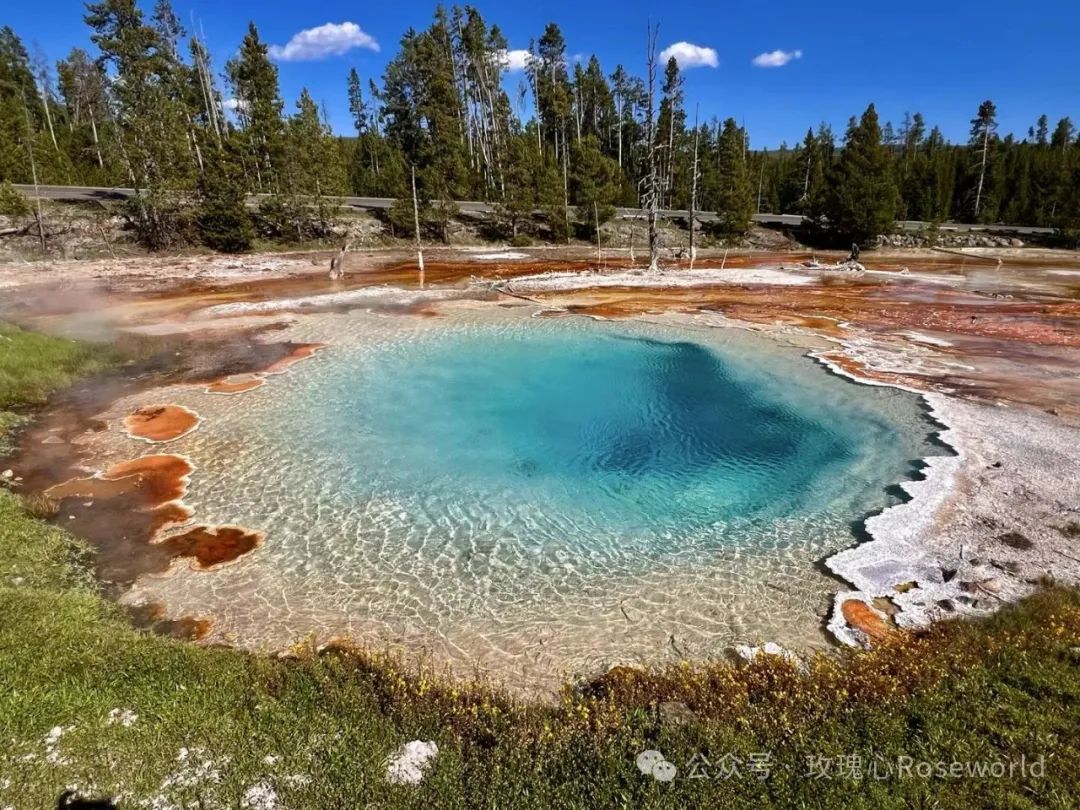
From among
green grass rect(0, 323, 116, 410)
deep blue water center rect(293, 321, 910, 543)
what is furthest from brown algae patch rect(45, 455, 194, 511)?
green grass rect(0, 323, 116, 410)

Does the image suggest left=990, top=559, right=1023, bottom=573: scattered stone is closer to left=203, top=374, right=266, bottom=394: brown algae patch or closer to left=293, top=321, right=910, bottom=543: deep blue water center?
left=293, top=321, right=910, bottom=543: deep blue water center

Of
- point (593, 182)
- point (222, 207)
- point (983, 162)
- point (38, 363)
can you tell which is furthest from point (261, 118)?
point (983, 162)

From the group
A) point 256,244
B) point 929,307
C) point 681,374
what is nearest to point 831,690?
point 681,374

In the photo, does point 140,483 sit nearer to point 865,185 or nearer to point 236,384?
point 236,384

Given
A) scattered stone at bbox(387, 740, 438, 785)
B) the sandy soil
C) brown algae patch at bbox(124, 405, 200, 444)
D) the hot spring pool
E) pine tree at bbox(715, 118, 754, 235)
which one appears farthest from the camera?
pine tree at bbox(715, 118, 754, 235)

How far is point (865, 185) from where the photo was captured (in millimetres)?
41969

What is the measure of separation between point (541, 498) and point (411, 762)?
203 inches

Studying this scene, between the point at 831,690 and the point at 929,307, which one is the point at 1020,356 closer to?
→ the point at 929,307

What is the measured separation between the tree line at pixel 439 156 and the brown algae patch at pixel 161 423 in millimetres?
23402

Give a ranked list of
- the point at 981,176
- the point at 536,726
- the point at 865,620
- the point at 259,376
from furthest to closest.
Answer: the point at 981,176 < the point at 259,376 < the point at 865,620 < the point at 536,726

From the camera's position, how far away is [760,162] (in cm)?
6506

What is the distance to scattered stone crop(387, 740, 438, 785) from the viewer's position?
4.14 metres

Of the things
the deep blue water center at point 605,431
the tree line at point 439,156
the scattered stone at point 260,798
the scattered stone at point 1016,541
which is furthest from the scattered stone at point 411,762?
the tree line at point 439,156

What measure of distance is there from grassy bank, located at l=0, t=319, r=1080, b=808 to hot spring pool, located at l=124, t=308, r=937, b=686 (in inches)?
30.2
